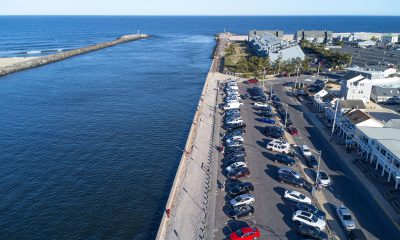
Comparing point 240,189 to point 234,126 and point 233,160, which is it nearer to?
point 233,160

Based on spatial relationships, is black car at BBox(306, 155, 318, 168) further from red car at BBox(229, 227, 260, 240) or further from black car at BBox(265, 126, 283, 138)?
red car at BBox(229, 227, 260, 240)

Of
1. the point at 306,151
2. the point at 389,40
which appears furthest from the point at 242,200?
the point at 389,40

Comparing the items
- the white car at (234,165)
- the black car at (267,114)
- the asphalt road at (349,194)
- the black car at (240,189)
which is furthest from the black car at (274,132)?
the black car at (240,189)

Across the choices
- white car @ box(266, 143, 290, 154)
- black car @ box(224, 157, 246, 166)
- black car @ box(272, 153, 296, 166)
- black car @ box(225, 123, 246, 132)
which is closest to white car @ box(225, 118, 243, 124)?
black car @ box(225, 123, 246, 132)

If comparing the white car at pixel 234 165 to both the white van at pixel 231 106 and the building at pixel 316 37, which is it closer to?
the white van at pixel 231 106

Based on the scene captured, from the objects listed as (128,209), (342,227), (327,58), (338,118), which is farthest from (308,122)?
(327,58)

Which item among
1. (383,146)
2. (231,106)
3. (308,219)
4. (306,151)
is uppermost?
(383,146)
